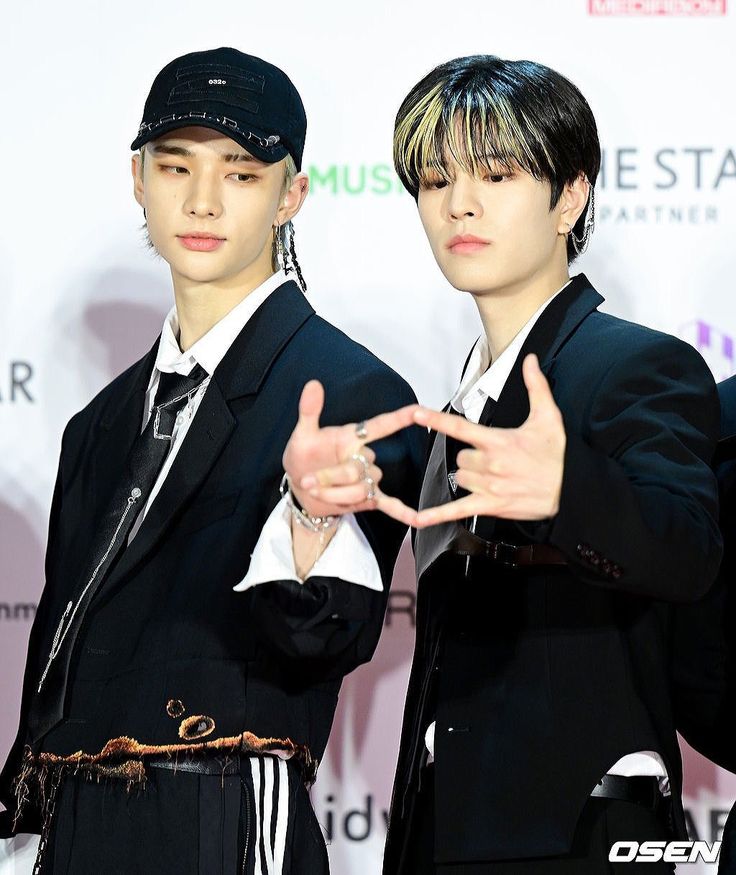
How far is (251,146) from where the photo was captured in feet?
6.11

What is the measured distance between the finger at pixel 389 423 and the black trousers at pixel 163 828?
551 millimetres

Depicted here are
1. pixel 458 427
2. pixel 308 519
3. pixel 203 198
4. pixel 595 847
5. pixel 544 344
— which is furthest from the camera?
pixel 203 198

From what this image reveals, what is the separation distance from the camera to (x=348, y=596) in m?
1.51

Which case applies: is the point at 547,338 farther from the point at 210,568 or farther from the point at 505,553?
the point at 210,568

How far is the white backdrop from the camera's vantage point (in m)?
2.71

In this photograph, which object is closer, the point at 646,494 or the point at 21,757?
the point at 646,494

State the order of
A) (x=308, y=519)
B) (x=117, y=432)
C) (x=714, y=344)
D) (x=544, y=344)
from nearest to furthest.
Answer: (x=308, y=519) → (x=544, y=344) → (x=117, y=432) → (x=714, y=344)

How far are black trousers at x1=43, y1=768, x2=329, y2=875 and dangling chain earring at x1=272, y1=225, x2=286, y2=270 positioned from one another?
0.73 m

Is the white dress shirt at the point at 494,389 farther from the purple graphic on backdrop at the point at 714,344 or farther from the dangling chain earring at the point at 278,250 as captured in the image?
the purple graphic on backdrop at the point at 714,344

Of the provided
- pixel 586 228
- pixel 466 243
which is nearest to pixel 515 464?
pixel 466 243

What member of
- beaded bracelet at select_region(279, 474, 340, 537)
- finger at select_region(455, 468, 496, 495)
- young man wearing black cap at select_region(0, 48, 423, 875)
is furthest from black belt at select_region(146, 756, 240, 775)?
finger at select_region(455, 468, 496, 495)

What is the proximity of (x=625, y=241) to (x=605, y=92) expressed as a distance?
0.28 meters

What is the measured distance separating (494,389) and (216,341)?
1.24 feet

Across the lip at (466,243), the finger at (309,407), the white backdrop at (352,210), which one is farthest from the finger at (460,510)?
the white backdrop at (352,210)
